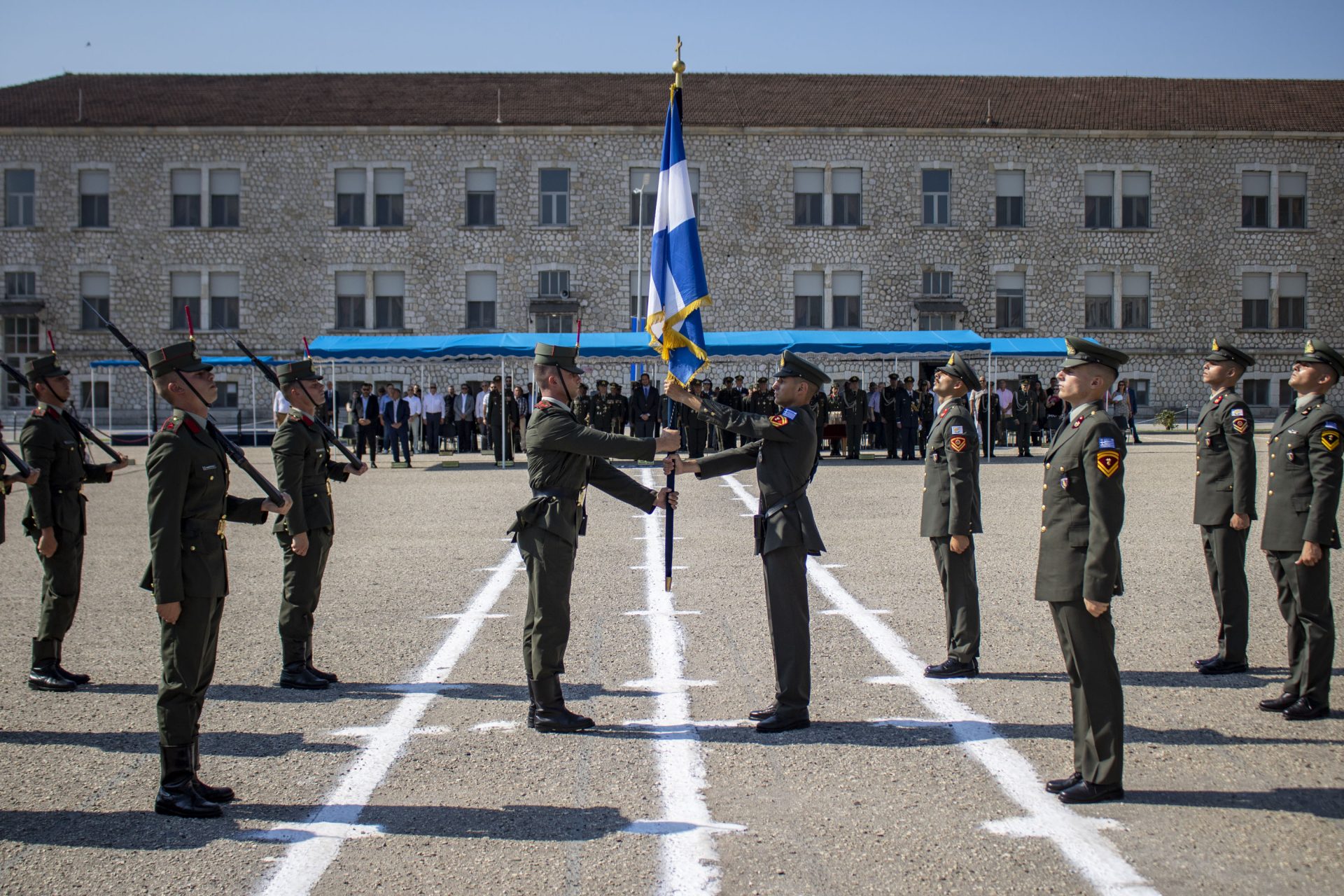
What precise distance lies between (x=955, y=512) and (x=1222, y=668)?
1.87 m

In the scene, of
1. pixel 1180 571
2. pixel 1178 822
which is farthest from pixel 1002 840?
pixel 1180 571

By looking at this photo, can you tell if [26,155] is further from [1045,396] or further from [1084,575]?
[1084,575]

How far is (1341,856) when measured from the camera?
14.9ft

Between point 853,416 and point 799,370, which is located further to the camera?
point 853,416

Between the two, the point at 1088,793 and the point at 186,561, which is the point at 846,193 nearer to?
the point at 1088,793

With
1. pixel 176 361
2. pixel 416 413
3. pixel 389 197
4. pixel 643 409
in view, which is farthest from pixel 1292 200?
pixel 176 361

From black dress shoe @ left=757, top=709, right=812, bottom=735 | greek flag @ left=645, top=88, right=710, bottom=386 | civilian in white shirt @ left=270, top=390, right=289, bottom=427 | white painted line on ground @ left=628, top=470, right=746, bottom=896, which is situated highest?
greek flag @ left=645, top=88, right=710, bottom=386

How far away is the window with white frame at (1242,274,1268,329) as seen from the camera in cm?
4566

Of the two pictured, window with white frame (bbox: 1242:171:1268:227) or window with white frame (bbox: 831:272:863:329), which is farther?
window with white frame (bbox: 1242:171:1268:227)

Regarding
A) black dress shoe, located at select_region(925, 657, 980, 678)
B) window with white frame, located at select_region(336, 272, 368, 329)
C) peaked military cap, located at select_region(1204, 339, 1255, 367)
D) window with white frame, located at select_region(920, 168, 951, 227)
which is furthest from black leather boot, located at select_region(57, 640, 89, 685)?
window with white frame, located at select_region(920, 168, 951, 227)

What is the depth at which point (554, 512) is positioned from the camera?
21.3ft

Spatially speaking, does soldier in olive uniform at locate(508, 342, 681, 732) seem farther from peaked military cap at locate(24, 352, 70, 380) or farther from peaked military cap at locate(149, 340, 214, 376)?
peaked military cap at locate(24, 352, 70, 380)

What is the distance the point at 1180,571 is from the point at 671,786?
746 cm

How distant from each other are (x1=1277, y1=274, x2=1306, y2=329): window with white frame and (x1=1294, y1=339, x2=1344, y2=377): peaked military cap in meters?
43.5
